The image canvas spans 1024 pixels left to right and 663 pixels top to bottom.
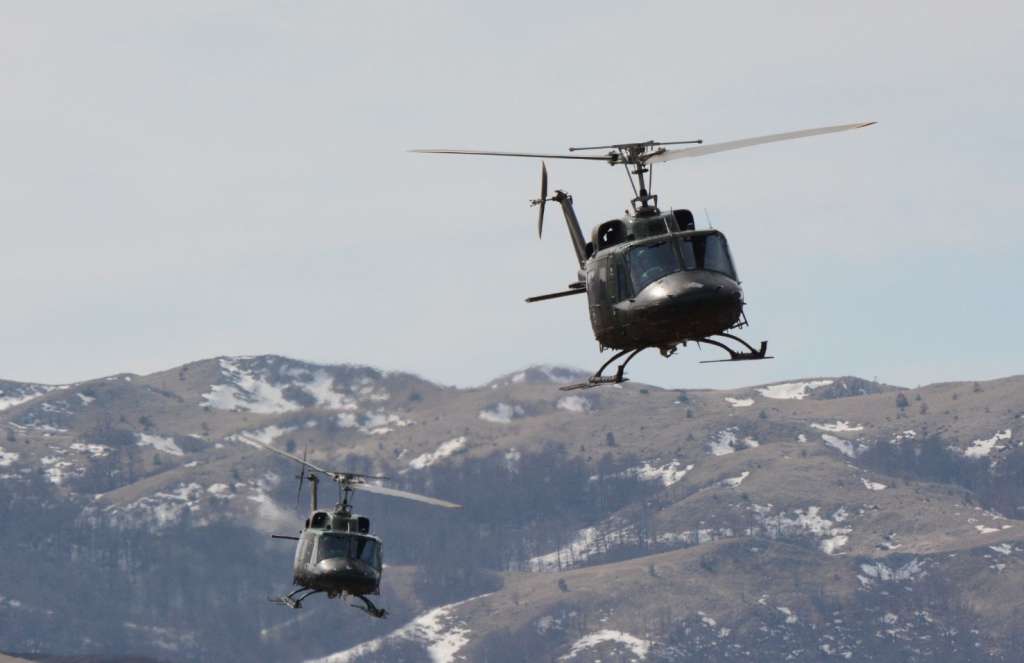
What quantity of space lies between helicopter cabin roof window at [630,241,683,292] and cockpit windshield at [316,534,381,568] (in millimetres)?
52388

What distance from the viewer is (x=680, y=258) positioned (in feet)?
170

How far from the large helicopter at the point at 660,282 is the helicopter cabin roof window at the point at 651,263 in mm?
28

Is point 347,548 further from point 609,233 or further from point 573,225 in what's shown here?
point 609,233

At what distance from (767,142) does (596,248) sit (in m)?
8.66

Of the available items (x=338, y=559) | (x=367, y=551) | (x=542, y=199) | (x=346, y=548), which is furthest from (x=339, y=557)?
(x=542, y=199)

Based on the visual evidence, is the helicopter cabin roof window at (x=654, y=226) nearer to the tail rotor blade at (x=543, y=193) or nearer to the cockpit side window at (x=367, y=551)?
the tail rotor blade at (x=543, y=193)

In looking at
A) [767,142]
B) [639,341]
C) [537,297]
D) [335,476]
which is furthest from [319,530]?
[767,142]

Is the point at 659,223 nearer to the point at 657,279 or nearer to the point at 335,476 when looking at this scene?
the point at 657,279

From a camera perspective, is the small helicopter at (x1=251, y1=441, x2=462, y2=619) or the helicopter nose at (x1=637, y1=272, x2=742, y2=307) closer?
the helicopter nose at (x1=637, y1=272, x2=742, y2=307)

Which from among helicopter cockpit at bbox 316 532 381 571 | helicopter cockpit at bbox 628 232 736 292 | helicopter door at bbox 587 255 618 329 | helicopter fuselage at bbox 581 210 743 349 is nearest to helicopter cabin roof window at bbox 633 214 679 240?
helicopter fuselage at bbox 581 210 743 349

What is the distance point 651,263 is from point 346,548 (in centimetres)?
5300

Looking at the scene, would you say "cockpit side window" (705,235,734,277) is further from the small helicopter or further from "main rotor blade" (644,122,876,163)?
the small helicopter

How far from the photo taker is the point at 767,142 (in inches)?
1884

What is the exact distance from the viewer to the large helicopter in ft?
167
